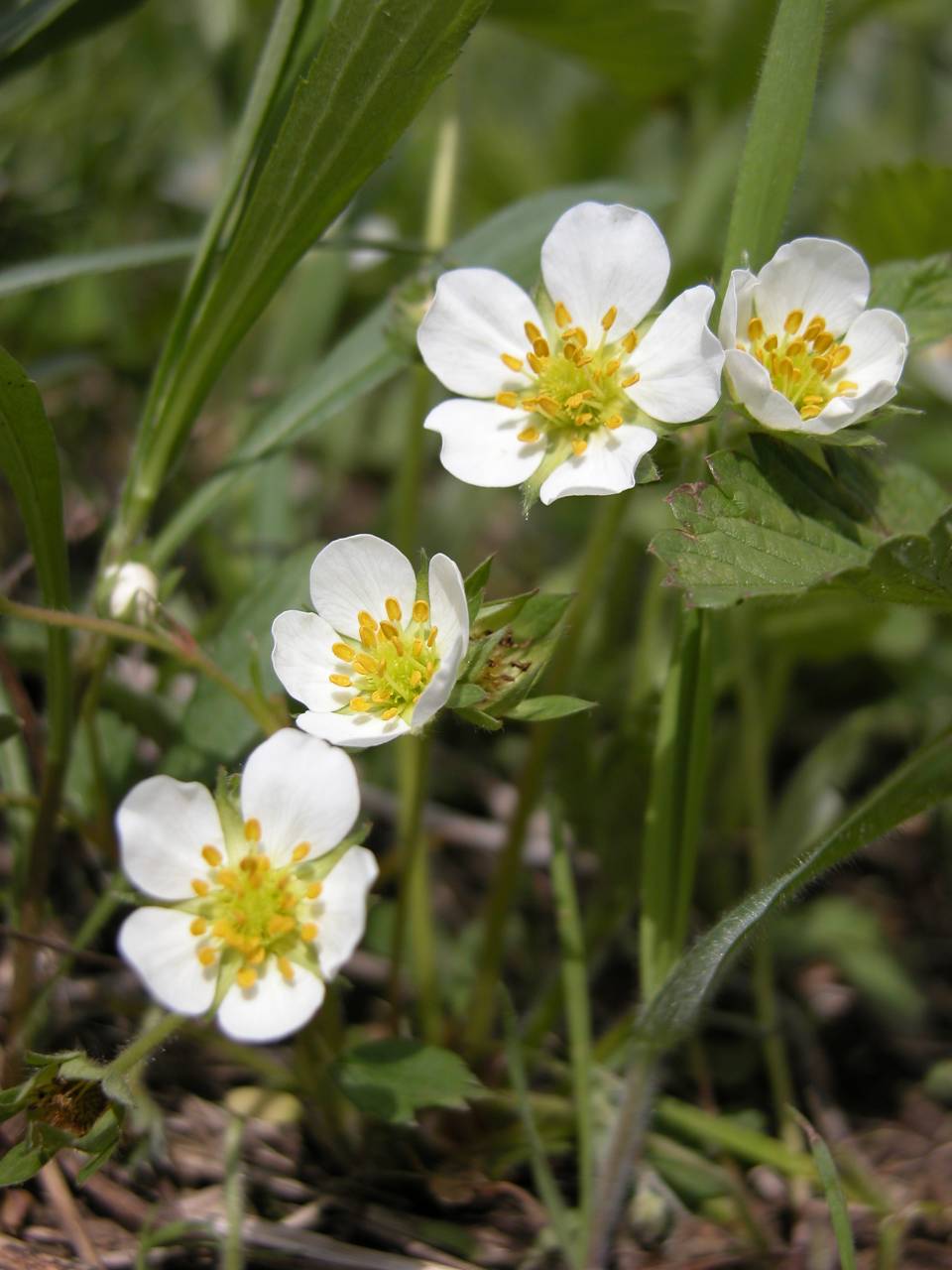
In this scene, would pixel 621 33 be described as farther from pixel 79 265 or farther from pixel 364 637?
pixel 364 637

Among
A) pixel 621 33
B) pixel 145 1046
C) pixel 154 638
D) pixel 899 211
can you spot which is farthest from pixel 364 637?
pixel 621 33

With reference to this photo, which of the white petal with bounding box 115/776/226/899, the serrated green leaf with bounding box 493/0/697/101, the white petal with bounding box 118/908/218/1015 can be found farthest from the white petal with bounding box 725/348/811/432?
the serrated green leaf with bounding box 493/0/697/101

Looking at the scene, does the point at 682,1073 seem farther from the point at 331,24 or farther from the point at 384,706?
the point at 331,24

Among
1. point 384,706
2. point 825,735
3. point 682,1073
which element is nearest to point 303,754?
point 384,706

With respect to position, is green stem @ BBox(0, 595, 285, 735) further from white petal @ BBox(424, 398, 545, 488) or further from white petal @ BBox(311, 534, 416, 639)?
white petal @ BBox(424, 398, 545, 488)

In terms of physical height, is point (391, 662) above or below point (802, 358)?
below

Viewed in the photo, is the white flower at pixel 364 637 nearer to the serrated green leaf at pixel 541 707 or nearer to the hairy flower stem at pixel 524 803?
the serrated green leaf at pixel 541 707

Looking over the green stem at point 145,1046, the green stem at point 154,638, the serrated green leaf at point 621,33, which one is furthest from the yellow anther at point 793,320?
the serrated green leaf at point 621,33
